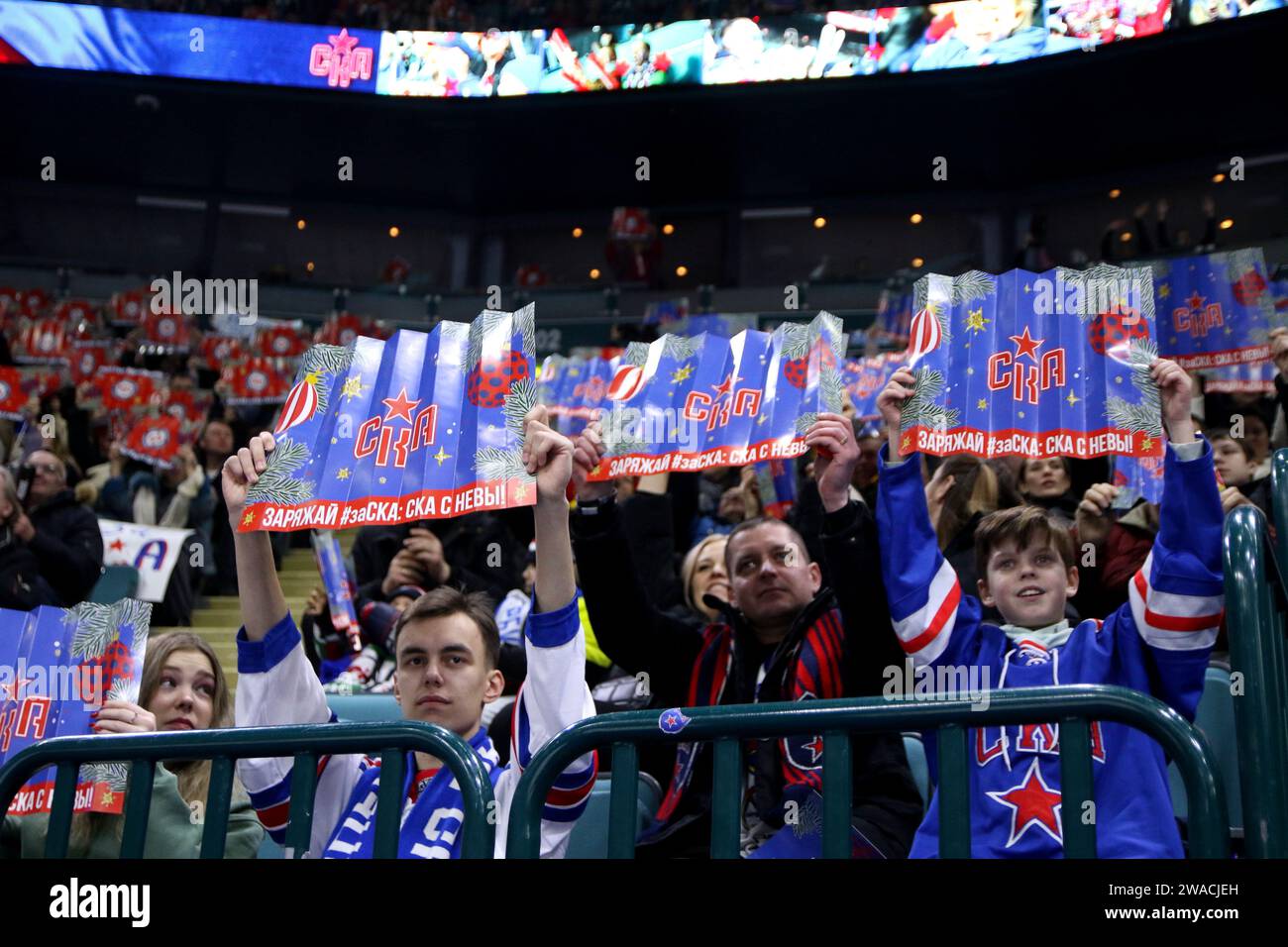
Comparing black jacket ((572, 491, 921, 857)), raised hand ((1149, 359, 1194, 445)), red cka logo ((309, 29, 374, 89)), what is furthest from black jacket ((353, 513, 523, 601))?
red cka logo ((309, 29, 374, 89))

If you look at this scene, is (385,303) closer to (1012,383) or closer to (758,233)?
(758,233)

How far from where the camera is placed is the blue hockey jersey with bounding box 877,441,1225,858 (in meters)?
2.73

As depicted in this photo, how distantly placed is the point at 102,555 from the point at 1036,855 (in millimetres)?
5565

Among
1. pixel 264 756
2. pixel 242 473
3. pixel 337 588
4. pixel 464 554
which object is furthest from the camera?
pixel 464 554

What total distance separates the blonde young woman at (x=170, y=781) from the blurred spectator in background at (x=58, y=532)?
3.21 metres

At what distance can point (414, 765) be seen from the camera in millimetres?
3100

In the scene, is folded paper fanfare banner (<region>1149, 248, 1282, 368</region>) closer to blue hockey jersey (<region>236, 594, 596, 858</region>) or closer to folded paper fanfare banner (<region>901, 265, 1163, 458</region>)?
folded paper fanfare banner (<region>901, 265, 1163, 458</region>)

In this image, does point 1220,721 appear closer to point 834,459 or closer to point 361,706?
point 834,459

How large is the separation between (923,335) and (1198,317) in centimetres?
219

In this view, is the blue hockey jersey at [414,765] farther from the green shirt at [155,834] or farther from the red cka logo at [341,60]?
the red cka logo at [341,60]

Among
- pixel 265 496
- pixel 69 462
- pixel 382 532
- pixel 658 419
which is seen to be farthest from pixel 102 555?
pixel 265 496

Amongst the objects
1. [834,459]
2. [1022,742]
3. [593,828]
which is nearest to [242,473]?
[593,828]

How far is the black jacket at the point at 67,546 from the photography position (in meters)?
6.51

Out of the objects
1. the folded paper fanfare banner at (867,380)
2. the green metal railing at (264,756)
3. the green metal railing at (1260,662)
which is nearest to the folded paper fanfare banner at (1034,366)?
the green metal railing at (1260,662)
